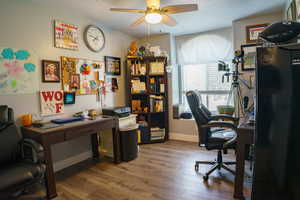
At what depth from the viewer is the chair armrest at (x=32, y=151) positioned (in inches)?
69.6

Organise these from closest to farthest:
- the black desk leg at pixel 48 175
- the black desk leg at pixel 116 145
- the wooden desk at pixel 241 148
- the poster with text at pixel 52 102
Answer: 1. the wooden desk at pixel 241 148
2. the black desk leg at pixel 48 175
3. the poster with text at pixel 52 102
4. the black desk leg at pixel 116 145

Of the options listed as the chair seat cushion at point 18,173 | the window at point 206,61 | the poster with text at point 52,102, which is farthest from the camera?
the window at point 206,61

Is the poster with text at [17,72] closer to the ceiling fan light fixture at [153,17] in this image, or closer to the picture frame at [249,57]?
the ceiling fan light fixture at [153,17]

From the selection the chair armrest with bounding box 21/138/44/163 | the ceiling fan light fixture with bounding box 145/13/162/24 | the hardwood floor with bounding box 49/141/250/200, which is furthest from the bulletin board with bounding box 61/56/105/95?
the ceiling fan light fixture with bounding box 145/13/162/24

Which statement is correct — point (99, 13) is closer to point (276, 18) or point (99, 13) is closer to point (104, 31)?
point (104, 31)

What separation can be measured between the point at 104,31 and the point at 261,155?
10.2ft

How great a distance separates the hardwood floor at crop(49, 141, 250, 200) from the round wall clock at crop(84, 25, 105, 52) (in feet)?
6.43

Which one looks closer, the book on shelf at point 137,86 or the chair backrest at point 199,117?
the chair backrest at point 199,117

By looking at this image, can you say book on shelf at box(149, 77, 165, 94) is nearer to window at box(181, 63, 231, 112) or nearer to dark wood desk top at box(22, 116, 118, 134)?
window at box(181, 63, 231, 112)

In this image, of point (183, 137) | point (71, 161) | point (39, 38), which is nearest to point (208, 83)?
point (183, 137)

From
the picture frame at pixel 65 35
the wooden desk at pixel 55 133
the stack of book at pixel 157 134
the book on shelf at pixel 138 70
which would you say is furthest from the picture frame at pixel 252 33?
the picture frame at pixel 65 35

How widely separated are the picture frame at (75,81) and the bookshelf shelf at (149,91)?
1124 mm

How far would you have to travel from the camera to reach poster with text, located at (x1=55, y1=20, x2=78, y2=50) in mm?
2552

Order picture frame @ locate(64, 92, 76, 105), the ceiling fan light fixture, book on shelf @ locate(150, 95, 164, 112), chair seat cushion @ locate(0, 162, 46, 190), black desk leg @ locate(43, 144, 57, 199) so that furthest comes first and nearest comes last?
book on shelf @ locate(150, 95, 164, 112) → picture frame @ locate(64, 92, 76, 105) → the ceiling fan light fixture → black desk leg @ locate(43, 144, 57, 199) → chair seat cushion @ locate(0, 162, 46, 190)
